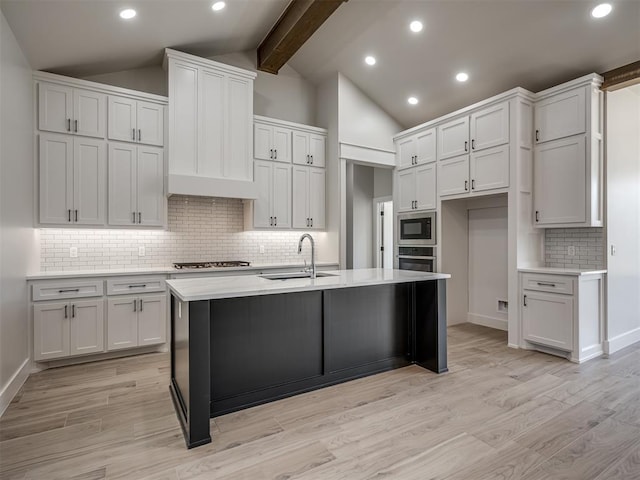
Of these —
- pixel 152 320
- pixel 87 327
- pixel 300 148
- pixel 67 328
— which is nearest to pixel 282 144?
pixel 300 148

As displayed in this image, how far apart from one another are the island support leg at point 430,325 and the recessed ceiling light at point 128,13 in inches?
145

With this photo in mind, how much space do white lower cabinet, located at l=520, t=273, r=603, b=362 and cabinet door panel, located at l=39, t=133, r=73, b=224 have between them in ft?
16.5

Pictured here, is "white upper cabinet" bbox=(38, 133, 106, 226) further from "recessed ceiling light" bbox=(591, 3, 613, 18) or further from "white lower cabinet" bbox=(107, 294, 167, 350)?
"recessed ceiling light" bbox=(591, 3, 613, 18)

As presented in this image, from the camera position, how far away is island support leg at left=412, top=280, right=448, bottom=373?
3.38 meters

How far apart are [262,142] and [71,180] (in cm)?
229

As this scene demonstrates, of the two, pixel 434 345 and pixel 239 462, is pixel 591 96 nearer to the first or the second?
pixel 434 345

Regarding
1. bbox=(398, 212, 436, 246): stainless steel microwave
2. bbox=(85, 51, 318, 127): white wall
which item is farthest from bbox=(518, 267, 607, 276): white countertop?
bbox=(85, 51, 318, 127): white wall

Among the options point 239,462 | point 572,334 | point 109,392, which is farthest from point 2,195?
point 572,334

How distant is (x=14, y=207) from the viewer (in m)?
3.03

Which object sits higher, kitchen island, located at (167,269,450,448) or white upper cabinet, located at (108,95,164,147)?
white upper cabinet, located at (108,95,164,147)

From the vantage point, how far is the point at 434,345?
339 cm

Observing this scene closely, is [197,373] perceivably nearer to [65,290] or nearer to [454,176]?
[65,290]

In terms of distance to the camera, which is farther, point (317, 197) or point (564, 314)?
point (317, 197)

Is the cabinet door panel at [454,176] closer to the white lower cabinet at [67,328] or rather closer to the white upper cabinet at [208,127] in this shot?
the white upper cabinet at [208,127]
